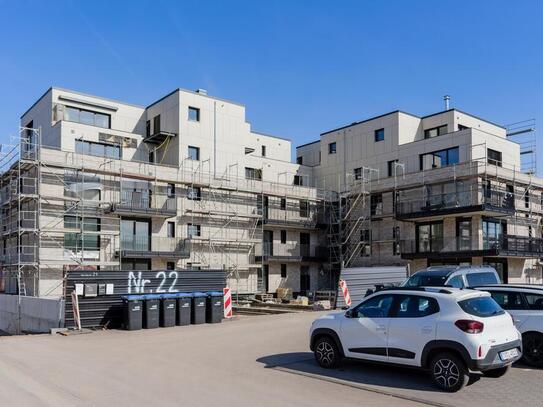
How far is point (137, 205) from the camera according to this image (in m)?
31.0

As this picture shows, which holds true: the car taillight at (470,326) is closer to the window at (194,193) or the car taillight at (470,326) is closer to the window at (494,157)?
the window at (194,193)

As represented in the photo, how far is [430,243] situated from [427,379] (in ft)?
85.8

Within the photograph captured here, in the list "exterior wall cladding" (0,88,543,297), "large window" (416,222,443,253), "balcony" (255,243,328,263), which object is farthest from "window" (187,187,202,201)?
"large window" (416,222,443,253)

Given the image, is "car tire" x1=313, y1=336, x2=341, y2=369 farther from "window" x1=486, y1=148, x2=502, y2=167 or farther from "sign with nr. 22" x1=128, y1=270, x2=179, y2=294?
"window" x1=486, y1=148, x2=502, y2=167

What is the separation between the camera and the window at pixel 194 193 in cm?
Result: 3422

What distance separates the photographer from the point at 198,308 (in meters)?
19.3

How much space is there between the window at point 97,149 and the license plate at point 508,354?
27.5 metres

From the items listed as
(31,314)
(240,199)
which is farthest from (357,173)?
(31,314)

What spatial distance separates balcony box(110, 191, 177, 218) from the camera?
30031 millimetres

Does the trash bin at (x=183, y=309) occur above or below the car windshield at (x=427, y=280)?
below

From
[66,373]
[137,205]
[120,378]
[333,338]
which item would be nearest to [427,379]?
[333,338]

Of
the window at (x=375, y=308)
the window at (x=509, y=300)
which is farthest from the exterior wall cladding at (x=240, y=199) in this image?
the window at (x=375, y=308)

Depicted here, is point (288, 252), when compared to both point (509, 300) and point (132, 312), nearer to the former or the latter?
point (132, 312)

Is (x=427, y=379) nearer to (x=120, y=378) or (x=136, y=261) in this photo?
(x=120, y=378)
